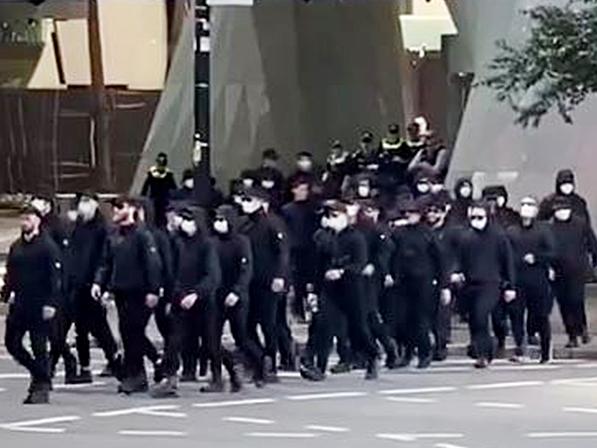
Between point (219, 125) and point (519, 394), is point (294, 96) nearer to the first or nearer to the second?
point (219, 125)

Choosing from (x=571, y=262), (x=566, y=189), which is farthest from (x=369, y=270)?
(x=566, y=189)

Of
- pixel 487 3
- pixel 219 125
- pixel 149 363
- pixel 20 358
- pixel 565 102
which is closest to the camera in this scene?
pixel 20 358

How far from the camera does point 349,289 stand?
2345 centimetres

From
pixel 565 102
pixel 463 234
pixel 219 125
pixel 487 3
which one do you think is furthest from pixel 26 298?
pixel 219 125

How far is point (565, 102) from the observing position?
29969 millimetres

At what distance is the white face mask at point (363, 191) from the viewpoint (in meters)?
27.3

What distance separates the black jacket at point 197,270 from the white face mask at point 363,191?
17.5ft

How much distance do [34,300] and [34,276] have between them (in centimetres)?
22

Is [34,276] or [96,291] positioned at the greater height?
[34,276]

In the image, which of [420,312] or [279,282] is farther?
[420,312]

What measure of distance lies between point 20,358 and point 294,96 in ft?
86.9

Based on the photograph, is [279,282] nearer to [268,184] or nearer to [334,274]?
[334,274]

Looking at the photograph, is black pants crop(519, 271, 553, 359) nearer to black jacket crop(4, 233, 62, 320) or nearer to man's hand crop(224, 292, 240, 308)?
man's hand crop(224, 292, 240, 308)

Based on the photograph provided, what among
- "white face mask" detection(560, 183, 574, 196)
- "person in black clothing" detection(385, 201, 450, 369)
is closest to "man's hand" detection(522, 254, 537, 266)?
"person in black clothing" detection(385, 201, 450, 369)
